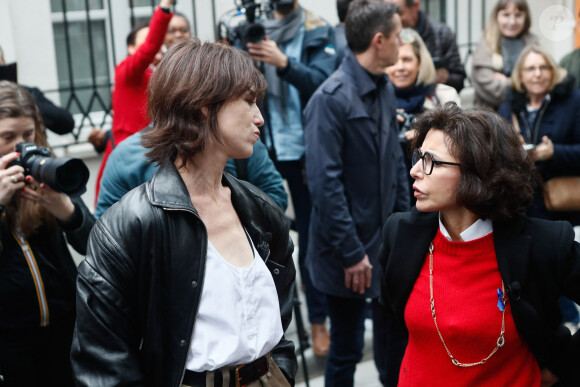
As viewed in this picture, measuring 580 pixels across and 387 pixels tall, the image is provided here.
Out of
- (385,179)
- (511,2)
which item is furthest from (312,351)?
(511,2)

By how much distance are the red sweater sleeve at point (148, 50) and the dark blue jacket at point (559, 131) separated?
2.44 metres

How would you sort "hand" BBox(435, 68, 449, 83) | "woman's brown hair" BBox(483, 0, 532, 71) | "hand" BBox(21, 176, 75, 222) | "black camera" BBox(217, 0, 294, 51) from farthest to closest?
"woman's brown hair" BBox(483, 0, 532, 71)
"hand" BBox(435, 68, 449, 83)
"black camera" BBox(217, 0, 294, 51)
"hand" BBox(21, 176, 75, 222)

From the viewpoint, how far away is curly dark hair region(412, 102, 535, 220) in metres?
2.48

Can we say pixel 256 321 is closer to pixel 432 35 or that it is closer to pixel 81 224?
pixel 81 224

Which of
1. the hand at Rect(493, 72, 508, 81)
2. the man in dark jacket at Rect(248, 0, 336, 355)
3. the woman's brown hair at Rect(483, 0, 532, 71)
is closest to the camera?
the man in dark jacket at Rect(248, 0, 336, 355)

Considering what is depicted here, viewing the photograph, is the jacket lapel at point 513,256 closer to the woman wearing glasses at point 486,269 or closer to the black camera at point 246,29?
the woman wearing glasses at point 486,269

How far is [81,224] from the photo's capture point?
3098 mm

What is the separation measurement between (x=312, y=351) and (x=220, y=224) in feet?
9.30

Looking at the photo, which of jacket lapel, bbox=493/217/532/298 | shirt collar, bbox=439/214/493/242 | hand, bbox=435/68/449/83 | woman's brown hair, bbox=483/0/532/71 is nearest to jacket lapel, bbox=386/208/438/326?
shirt collar, bbox=439/214/493/242

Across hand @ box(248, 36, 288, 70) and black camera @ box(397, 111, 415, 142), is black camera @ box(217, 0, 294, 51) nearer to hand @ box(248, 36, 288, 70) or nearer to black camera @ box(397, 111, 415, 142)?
hand @ box(248, 36, 288, 70)

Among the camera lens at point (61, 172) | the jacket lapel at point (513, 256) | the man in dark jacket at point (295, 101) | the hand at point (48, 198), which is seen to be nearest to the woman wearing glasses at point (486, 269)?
the jacket lapel at point (513, 256)

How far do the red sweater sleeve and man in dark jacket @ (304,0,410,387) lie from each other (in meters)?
1.11

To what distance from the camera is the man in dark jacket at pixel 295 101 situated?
4.84 meters

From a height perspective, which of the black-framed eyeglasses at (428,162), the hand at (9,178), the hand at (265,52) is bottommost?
the hand at (9,178)
